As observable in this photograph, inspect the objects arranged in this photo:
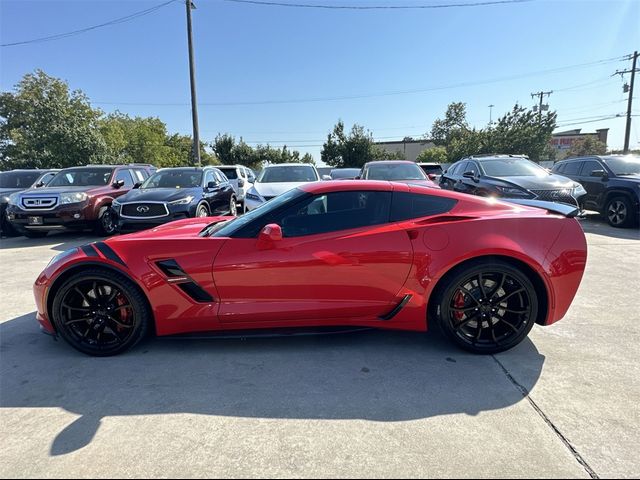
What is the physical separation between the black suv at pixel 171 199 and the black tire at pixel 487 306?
6.12 m

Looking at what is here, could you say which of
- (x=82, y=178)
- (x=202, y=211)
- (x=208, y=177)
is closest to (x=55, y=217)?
(x=82, y=178)

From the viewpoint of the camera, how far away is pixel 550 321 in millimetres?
3086

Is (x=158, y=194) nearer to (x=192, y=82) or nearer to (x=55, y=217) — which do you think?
(x=55, y=217)

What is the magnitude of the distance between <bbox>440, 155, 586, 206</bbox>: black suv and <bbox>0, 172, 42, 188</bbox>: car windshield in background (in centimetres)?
1194

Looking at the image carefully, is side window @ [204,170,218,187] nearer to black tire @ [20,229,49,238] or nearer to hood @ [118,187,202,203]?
hood @ [118,187,202,203]

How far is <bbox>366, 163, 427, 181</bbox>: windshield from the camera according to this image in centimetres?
863

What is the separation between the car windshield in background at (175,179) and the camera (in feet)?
28.8

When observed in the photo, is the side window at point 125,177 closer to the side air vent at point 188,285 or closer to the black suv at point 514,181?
the side air vent at point 188,285

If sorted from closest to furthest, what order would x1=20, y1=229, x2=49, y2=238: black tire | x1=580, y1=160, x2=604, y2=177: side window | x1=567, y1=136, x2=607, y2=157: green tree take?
x1=20, y1=229, x2=49, y2=238: black tire
x1=580, y1=160, x2=604, y2=177: side window
x1=567, y1=136, x2=607, y2=157: green tree

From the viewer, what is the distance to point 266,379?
2.76 m

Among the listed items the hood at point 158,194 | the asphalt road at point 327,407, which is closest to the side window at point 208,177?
the hood at point 158,194

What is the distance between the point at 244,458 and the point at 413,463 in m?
0.88

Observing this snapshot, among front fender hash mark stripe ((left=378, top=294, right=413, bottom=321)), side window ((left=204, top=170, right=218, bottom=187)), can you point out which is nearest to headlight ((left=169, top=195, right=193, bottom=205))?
side window ((left=204, top=170, right=218, bottom=187))

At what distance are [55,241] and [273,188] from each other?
17.2 feet
